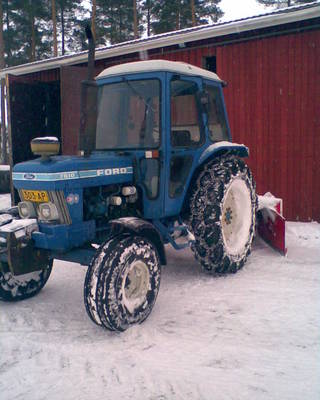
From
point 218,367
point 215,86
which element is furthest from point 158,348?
point 215,86

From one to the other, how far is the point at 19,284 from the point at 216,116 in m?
2.87

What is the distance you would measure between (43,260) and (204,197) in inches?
70.2

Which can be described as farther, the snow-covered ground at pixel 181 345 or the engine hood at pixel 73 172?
the engine hood at pixel 73 172

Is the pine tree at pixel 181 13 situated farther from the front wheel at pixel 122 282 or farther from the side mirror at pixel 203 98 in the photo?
the front wheel at pixel 122 282

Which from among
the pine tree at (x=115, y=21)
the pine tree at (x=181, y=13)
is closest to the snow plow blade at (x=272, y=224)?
the pine tree at (x=181, y=13)

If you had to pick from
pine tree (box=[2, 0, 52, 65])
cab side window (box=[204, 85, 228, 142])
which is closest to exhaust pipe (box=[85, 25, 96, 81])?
cab side window (box=[204, 85, 228, 142])

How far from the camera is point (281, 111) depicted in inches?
319

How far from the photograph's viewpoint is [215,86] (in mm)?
5238

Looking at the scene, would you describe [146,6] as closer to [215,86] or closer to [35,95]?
[35,95]

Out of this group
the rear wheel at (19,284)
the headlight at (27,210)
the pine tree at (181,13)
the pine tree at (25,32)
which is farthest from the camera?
the pine tree at (25,32)

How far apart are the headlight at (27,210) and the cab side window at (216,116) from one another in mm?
2132

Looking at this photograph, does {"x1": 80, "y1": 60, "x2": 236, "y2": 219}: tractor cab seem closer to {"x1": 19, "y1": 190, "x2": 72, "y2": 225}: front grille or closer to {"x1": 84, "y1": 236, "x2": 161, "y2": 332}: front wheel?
{"x1": 19, "y1": 190, "x2": 72, "y2": 225}: front grille

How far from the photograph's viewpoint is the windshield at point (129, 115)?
4289 millimetres

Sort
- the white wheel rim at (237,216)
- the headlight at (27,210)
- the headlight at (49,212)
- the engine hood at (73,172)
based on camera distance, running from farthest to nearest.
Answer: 1. the white wheel rim at (237,216)
2. the headlight at (27,210)
3. the headlight at (49,212)
4. the engine hood at (73,172)
